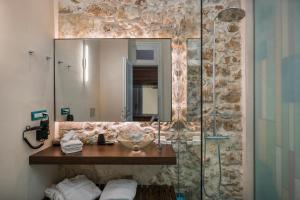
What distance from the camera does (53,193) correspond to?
5.95ft

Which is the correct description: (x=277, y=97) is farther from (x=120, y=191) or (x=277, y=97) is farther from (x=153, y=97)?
(x=120, y=191)

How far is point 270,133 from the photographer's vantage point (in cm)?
137

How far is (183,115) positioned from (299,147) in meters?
0.97

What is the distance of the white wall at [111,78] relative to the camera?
211 centimetres

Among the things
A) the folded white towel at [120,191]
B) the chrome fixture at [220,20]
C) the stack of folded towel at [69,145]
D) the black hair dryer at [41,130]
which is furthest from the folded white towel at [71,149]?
the chrome fixture at [220,20]

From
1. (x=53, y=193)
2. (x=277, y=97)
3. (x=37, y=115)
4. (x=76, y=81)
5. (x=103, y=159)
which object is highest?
(x=76, y=81)

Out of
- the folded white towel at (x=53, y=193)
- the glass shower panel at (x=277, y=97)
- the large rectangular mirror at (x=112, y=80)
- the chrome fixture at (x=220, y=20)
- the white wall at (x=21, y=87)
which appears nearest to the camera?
the glass shower panel at (x=277, y=97)

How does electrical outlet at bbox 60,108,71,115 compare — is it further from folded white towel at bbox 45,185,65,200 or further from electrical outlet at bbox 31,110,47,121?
folded white towel at bbox 45,185,65,200

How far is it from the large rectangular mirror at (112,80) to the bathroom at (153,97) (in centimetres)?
1

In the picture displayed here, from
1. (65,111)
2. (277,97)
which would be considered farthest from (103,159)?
(277,97)

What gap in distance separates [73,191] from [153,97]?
1152mm

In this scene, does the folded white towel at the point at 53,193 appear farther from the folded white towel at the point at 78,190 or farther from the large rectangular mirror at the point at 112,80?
the large rectangular mirror at the point at 112,80

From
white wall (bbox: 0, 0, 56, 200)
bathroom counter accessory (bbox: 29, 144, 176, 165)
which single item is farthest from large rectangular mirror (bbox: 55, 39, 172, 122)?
bathroom counter accessory (bbox: 29, 144, 176, 165)

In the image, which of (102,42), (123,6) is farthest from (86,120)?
(123,6)
